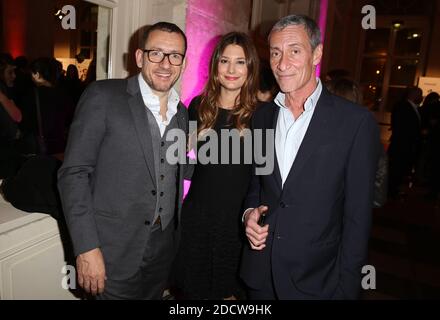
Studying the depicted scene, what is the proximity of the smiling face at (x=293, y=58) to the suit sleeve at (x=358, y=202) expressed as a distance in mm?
358

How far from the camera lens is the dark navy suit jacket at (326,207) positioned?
56.7 inches

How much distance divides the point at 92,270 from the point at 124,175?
0.45m

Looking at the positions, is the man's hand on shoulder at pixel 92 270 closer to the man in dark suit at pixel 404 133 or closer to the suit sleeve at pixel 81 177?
the suit sleeve at pixel 81 177

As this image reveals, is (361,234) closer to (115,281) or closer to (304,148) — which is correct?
(304,148)

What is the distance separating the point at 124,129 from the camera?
1578 millimetres

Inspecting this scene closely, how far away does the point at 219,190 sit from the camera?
2156mm

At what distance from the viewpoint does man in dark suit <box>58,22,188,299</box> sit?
148cm

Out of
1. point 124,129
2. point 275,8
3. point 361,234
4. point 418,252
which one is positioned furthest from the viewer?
point 275,8

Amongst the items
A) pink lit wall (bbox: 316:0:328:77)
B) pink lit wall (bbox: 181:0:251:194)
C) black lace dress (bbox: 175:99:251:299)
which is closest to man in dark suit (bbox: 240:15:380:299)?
black lace dress (bbox: 175:99:251:299)

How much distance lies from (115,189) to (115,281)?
48cm

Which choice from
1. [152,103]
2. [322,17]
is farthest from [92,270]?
[322,17]

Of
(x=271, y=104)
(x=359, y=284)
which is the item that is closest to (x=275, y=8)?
(x=271, y=104)

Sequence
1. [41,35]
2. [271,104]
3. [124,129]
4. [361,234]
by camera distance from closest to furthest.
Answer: [361,234] → [124,129] → [271,104] → [41,35]

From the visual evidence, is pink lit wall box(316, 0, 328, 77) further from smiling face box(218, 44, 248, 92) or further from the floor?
smiling face box(218, 44, 248, 92)
